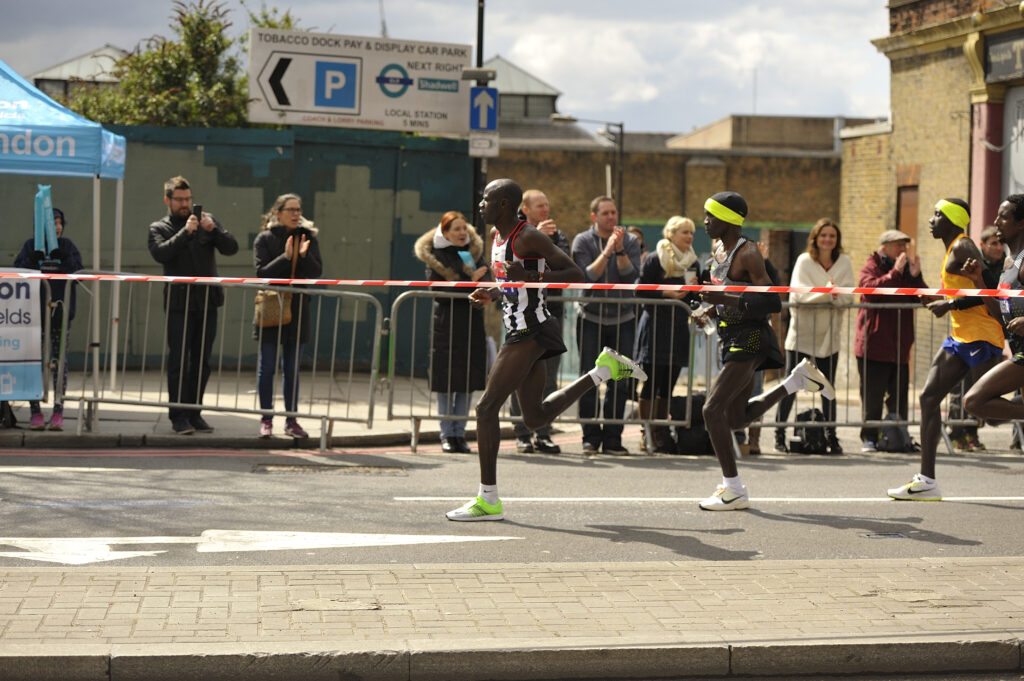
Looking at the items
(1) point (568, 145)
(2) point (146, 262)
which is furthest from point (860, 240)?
(1) point (568, 145)

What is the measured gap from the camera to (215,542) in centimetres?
730

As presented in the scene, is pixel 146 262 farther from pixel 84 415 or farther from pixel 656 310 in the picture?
pixel 656 310

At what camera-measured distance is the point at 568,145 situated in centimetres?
4925

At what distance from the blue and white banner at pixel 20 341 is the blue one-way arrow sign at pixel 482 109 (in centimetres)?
667

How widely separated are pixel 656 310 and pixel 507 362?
3.69 metres

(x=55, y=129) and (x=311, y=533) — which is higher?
(x=55, y=129)

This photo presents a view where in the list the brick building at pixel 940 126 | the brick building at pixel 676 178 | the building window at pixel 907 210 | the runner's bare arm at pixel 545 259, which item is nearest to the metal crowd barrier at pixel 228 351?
the runner's bare arm at pixel 545 259

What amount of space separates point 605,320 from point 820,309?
2019 millimetres

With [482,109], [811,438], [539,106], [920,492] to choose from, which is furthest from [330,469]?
[539,106]

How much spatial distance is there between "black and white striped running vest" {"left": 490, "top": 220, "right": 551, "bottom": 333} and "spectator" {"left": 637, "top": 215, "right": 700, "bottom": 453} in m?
3.51

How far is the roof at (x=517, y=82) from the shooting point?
7075 centimetres

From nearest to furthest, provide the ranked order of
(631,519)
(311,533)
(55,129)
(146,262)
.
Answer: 1. (311,533)
2. (631,519)
3. (55,129)
4. (146,262)

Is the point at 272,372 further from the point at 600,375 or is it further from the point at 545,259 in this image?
the point at 545,259

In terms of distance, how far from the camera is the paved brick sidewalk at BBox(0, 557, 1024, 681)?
5.01m
